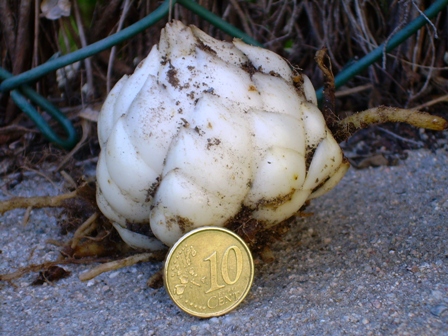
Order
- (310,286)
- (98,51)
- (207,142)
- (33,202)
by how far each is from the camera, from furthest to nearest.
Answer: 1. (98,51)
2. (33,202)
3. (310,286)
4. (207,142)

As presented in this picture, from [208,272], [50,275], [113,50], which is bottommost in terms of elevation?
[50,275]

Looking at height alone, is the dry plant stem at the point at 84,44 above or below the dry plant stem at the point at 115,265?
above

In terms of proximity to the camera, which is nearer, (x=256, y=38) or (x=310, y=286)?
(x=310, y=286)

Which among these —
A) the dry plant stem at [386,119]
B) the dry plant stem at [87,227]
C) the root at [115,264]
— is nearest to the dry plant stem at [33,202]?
the dry plant stem at [87,227]

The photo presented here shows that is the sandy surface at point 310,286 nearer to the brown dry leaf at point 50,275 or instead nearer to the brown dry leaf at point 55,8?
the brown dry leaf at point 50,275

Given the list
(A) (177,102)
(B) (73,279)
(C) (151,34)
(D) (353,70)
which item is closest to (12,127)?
(C) (151,34)

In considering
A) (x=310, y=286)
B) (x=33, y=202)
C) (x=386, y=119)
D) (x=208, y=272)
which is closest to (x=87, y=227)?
(x=33, y=202)

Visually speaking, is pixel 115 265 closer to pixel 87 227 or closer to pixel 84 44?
pixel 87 227
